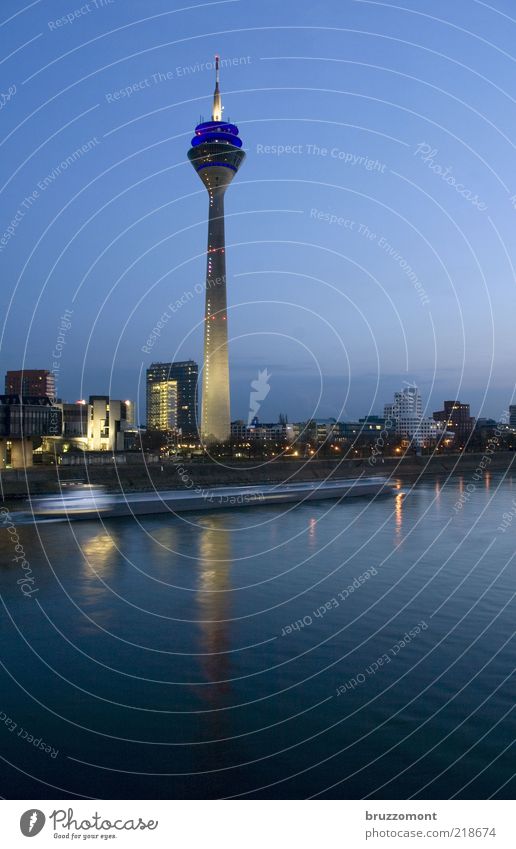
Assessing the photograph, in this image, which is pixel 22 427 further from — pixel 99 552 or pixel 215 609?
pixel 215 609

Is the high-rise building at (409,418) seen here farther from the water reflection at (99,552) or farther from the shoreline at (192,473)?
the water reflection at (99,552)

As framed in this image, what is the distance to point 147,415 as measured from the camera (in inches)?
4980

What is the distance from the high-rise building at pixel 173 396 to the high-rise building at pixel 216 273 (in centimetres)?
3492

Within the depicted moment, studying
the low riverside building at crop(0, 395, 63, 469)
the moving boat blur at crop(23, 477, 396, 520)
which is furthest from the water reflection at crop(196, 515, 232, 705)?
the low riverside building at crop(0, 395, 63, 469)

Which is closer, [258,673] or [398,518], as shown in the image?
[258,673]

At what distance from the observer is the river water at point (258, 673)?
608cm

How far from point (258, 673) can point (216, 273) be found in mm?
74627

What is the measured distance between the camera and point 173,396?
402 ft

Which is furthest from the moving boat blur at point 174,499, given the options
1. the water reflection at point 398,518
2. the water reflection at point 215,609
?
the water reflection at point 215,609

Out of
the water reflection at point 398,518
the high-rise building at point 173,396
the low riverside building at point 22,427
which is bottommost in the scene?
the water reflection at point 398,518

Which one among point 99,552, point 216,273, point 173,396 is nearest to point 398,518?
point 99,552

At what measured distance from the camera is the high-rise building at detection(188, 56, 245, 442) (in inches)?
3083

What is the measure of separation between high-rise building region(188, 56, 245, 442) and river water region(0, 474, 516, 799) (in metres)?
59.8

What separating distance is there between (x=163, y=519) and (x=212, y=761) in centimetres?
2092
